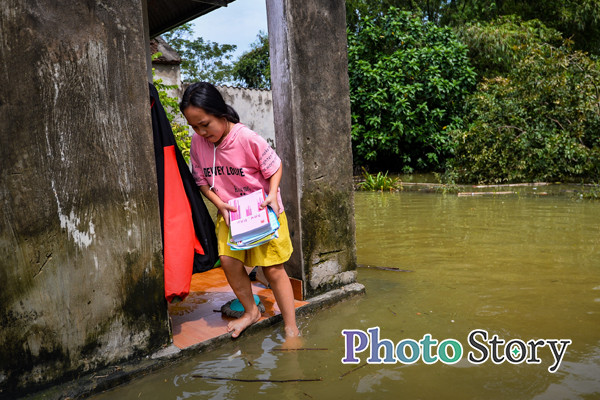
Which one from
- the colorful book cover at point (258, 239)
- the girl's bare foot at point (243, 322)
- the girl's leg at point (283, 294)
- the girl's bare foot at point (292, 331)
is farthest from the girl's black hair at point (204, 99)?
the girl's bare foot at point (292, 331)

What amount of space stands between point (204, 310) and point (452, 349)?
176 cm

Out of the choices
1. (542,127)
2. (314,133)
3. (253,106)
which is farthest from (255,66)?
(314,133)

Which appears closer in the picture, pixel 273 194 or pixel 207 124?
pixel 207 124

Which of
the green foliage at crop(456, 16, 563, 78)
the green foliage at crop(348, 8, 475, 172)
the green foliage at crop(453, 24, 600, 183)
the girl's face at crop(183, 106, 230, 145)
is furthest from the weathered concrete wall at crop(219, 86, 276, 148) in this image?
the girl's face at crop(183, 106, 230, 145)

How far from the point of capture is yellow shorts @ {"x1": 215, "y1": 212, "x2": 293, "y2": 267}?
9.91 ft

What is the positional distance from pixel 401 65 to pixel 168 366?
12847mm

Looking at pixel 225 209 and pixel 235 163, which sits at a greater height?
pixel 235 163

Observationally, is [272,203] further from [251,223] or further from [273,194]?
[251,223]

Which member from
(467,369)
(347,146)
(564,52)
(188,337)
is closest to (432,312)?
(467,369)

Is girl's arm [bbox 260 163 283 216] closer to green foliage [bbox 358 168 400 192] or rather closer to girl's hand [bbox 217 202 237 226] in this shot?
girl's hand [bbox 217 202 237 226]

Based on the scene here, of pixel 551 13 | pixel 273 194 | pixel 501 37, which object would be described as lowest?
pixel 273 194

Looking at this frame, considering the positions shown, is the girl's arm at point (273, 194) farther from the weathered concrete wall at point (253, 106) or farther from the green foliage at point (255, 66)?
the green foliage at point (255, 66)

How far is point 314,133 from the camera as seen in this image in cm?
359

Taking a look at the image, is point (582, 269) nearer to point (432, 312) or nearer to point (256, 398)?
point (432, 312)
